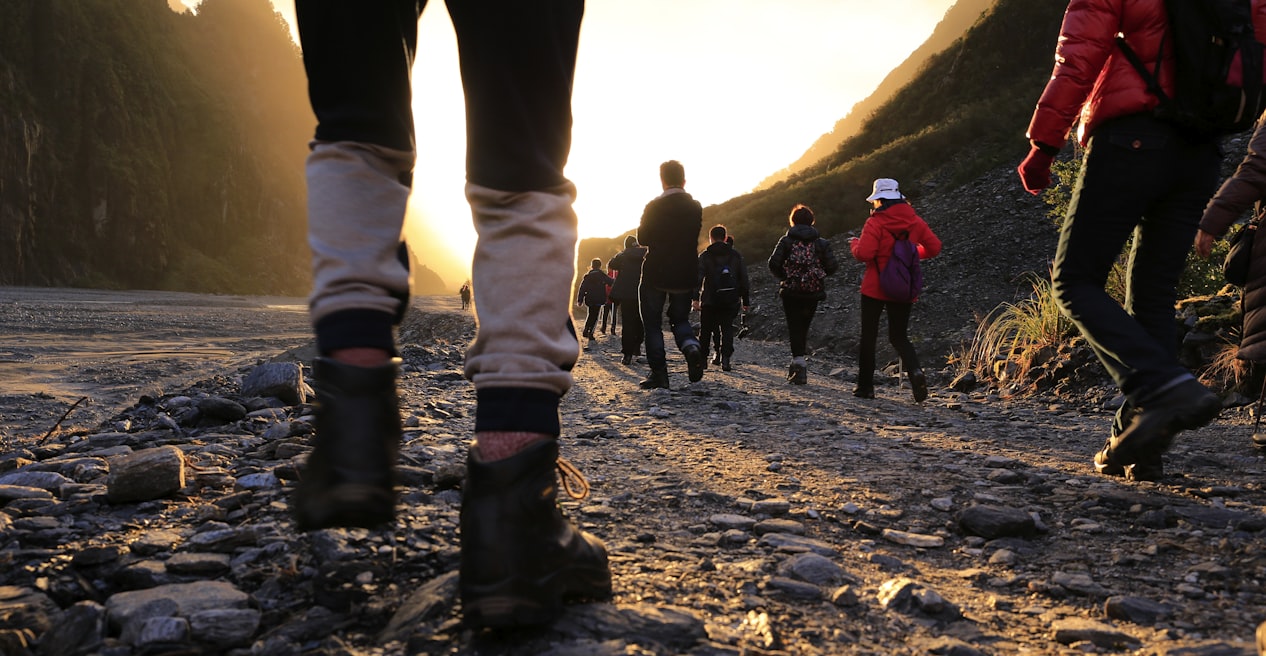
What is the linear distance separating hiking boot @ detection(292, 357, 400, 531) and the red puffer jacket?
2.73 m

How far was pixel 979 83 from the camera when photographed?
32156 mm

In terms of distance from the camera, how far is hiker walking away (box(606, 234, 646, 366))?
10.4 metres

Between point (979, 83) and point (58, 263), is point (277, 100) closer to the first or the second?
point (58, 263)

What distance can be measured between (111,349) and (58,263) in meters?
58.6

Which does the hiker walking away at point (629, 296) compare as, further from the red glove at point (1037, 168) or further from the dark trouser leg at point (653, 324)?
the red glove at point (1037, 168)

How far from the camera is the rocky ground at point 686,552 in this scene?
49.9 inches

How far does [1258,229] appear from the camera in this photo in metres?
3.37

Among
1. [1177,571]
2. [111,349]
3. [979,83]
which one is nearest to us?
[1177,571]

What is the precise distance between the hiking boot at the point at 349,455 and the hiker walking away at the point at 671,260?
19.9 ft

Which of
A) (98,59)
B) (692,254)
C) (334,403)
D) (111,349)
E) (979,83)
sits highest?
(98,59)

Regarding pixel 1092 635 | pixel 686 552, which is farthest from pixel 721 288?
Result: pixel 1092 635

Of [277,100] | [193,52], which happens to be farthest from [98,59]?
[277,100]

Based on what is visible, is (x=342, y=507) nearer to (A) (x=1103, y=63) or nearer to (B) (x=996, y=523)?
(B) (x=996, y=523)

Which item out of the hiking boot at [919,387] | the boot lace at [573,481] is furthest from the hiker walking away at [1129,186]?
the hiking boot at [919,387]
